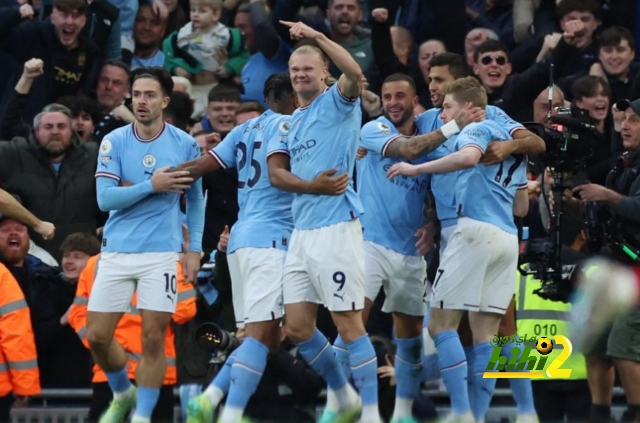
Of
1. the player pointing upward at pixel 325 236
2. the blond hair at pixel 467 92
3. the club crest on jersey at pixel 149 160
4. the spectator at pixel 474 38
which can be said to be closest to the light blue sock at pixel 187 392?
the player pointing upward at pixel 325 236

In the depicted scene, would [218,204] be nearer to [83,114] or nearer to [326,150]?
[83,114]

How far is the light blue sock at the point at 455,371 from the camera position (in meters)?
10.4

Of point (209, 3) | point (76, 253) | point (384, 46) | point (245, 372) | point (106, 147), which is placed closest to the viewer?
point (245, 372)

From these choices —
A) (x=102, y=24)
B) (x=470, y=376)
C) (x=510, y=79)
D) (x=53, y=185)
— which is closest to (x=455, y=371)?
(x=470, y=376)

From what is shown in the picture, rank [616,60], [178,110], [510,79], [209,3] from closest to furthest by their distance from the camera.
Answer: [178,110], [510,79], [616,60], [209,3]

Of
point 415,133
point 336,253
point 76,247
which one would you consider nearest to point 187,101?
point 76,247

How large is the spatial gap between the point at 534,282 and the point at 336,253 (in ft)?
9.44

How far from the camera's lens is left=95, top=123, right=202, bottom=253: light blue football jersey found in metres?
11.0

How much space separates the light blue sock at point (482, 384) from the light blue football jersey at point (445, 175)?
1045 millimetres

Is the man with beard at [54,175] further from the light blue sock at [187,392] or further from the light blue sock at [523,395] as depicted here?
the light blue sock at [523,395]

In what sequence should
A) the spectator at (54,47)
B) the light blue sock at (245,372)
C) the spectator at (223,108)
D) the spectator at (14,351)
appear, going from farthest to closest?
the spectator at (54,47)
the spectator at (223,108)
the spectator at (14,351)
the light blue sock at (245,372)

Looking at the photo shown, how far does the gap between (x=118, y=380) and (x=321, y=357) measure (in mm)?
1810

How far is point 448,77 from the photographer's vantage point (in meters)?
11.2

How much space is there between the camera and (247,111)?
13.5m
